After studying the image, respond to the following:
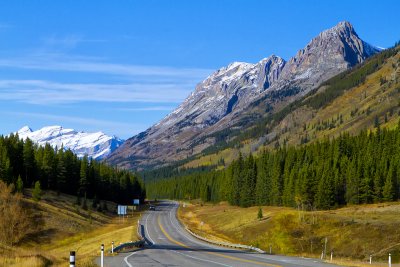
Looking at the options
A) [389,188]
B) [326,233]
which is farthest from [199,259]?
[389,188]

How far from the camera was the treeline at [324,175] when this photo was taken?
11169 cm

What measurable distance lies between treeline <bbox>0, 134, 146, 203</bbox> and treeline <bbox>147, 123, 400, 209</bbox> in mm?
42381

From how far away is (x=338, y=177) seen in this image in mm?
117375

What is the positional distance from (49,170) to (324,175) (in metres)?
65.6

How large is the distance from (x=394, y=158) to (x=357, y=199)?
49.9ft

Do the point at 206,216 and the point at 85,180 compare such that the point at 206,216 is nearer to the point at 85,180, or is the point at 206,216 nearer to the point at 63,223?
the point at 85,180

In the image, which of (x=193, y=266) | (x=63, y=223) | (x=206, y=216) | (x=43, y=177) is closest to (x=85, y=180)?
(x=43, y=177)

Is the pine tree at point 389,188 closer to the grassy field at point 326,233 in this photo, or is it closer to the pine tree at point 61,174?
the grassy field at point 326,233

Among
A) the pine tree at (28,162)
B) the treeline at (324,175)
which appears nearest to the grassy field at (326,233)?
the treeline at (324,175)

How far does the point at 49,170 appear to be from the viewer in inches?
4953

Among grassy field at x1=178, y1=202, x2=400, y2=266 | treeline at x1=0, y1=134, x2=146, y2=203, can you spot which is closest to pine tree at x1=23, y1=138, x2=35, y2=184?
treeline at x1=0, y1=134, x2=146, y2=203

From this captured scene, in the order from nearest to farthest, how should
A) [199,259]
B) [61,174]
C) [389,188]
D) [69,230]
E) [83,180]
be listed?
[199,259] → [69,230] → [389,188] → [61,174] → [83,180]

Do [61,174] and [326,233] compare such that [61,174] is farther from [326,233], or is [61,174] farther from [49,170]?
[326,233]

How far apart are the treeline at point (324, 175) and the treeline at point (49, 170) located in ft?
139
